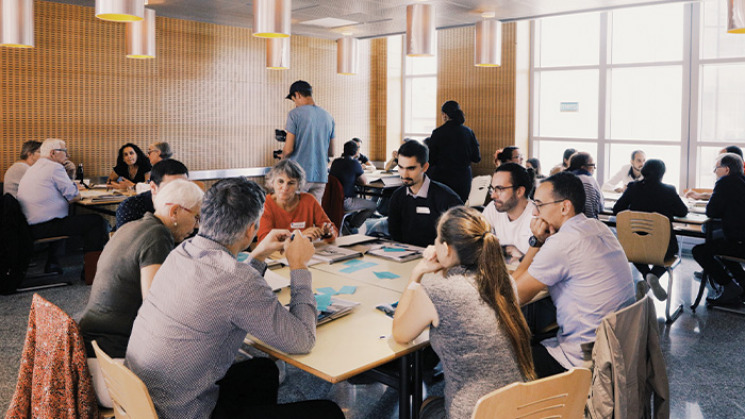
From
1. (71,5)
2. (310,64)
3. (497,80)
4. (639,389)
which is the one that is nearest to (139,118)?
(71,5)

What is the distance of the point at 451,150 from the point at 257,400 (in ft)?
17.3

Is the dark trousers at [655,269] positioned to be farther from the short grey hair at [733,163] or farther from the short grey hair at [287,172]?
the short grey hair at [287,172]

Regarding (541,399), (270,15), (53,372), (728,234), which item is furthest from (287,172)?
(728,234)

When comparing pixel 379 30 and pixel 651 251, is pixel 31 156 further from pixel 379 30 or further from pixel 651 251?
pixel 651 251

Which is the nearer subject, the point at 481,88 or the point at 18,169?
the point at 18,169

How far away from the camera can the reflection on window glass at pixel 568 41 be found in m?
9.45

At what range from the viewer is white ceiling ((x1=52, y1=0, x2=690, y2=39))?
7.03 metres

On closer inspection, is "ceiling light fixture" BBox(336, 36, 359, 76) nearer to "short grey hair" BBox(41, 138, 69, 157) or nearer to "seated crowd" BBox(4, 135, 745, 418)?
"short grey hair" BBox(41, 138, 69, 157)

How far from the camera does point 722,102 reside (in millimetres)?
8297

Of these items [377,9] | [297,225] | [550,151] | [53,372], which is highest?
[377,9]

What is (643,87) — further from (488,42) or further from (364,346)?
(364,346)

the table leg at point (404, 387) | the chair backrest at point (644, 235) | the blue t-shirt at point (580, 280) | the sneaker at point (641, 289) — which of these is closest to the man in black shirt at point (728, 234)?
the chair backrest at point (644, 235)

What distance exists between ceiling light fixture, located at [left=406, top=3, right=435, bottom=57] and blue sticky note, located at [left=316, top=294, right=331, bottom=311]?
13.5 ft

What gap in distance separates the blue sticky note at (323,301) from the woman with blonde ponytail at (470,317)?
54cm
